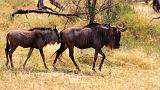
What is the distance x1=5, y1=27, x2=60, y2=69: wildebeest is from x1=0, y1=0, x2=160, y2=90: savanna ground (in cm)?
62

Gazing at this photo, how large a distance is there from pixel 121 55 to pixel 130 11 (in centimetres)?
604

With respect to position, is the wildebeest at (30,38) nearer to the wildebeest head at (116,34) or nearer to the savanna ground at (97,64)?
the savanna ground at (97,64)

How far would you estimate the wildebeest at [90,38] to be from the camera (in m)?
13.4

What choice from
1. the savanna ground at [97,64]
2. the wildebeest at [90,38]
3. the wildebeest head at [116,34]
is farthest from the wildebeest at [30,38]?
the wildebeest head at [116,34]

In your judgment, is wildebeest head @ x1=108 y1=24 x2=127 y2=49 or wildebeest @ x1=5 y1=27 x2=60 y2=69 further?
wildebeest head @ x1=108 y1=24 x2=127 y2=49

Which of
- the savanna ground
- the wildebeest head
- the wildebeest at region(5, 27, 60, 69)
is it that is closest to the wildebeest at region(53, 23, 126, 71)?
the wildebeest head

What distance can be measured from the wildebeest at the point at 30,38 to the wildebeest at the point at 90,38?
32cm

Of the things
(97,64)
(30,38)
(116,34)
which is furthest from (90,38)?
(97,64)

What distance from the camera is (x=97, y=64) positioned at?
1531cm

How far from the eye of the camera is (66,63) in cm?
1466

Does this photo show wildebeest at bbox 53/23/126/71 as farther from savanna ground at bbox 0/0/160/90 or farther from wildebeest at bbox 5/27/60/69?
savanna ground at bbox 0/0/160/90

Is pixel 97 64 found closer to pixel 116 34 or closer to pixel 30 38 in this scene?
pixel 116 34

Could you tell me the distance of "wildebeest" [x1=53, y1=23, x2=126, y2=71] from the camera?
43.8ft

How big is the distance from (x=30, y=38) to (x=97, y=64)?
3.00 meters
